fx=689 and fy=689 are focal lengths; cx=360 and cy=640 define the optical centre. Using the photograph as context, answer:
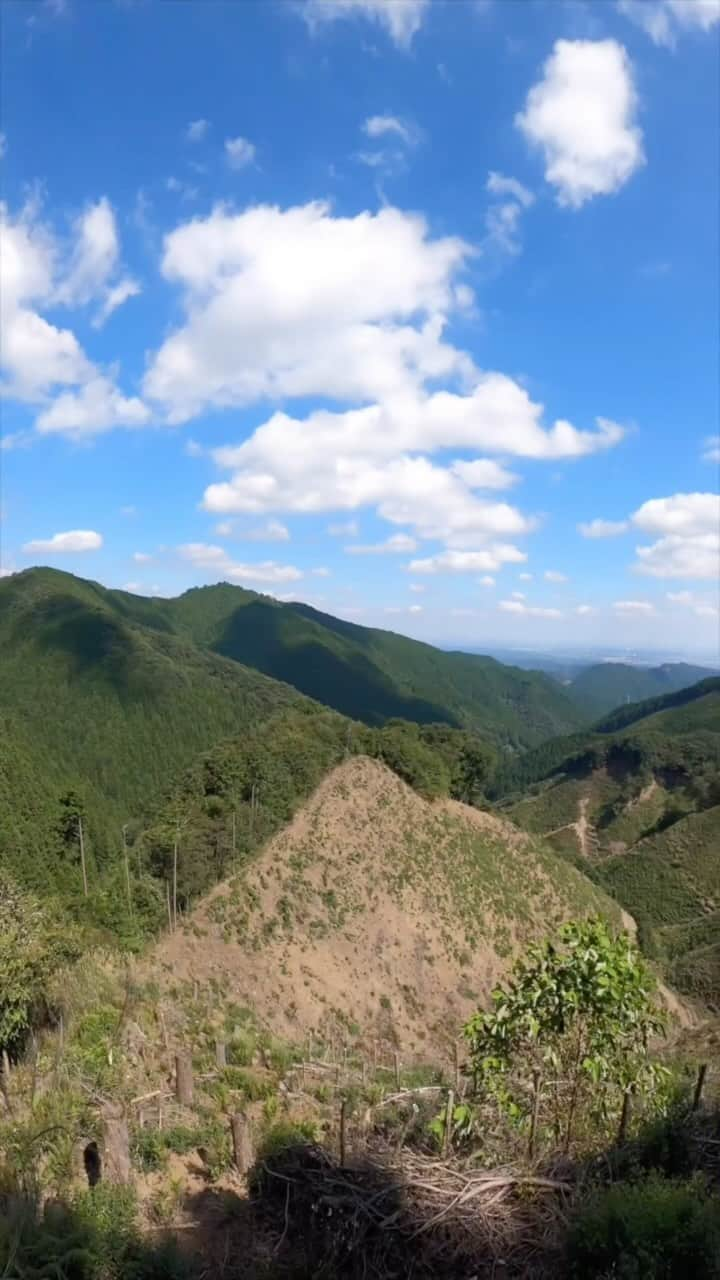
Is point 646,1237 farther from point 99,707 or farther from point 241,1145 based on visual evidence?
point 99,707

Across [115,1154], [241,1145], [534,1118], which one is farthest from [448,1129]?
[115,1154]

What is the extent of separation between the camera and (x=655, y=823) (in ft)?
330

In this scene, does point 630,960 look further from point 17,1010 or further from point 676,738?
point 676,738

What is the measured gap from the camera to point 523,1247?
604cm

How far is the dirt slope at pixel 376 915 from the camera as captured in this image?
27.7 metres

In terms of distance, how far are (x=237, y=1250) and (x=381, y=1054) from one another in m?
20.8

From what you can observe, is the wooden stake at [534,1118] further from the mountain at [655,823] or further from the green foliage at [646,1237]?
the mountain at [655,823]

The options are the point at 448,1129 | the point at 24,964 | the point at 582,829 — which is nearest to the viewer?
the point at 448,1129

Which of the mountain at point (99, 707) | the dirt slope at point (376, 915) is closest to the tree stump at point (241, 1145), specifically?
the dirt slope at point (376, 915)

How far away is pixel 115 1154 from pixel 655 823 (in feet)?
345

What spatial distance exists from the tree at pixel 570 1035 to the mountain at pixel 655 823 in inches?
1584

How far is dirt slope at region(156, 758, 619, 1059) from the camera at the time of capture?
27.7 meters

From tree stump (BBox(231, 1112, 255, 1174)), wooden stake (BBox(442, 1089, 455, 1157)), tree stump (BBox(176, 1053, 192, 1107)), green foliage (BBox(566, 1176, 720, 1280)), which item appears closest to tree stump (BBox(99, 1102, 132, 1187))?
tree stump (BBox(231, 1112, 255, 1174))

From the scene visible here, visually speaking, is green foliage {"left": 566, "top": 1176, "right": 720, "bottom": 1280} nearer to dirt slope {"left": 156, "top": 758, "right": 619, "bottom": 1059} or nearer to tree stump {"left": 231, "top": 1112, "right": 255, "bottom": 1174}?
tree stump {"left": 231, "top": 1112, "right": 255, "bottom": 1174}
